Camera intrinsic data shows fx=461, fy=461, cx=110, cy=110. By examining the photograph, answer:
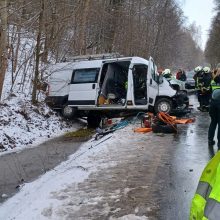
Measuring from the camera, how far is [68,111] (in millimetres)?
17203

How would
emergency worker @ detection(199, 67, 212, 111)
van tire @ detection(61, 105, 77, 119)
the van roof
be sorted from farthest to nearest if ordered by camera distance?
emergency worker @ detection(199, 67, 212, 111), van tire @ detection(61, 105, 77, 119), the van roof

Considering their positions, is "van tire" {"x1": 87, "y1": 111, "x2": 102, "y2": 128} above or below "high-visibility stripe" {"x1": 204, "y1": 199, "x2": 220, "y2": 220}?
below

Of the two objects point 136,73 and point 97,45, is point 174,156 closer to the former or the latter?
point 136,73

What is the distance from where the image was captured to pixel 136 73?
52.9ft

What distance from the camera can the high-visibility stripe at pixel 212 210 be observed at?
9.20 ft

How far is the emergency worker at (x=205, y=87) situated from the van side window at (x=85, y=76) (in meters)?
4.39

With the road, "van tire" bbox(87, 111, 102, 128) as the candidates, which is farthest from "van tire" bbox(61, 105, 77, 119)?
the road

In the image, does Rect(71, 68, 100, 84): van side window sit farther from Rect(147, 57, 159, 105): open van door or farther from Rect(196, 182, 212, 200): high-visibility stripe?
Rect(196, 182, 212, 200): high-visibility stripe

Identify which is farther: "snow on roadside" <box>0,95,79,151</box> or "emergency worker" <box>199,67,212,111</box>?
"emergency worker" <box>199,67,212,111</box>

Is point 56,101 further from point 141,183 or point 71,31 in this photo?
point 141,183

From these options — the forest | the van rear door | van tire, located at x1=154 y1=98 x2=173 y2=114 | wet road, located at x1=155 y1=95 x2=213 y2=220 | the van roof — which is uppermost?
the forest

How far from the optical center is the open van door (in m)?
15.9

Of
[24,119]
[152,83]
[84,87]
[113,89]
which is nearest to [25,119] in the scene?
[24,119]

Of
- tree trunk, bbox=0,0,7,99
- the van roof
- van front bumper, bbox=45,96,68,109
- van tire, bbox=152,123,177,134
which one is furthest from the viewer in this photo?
van front bumper, bbox=45,96,68,109
